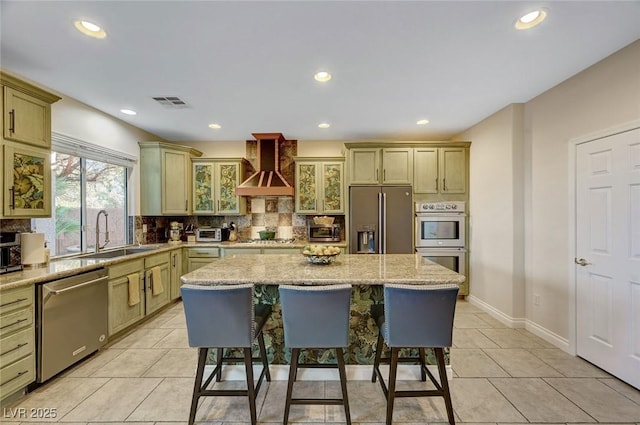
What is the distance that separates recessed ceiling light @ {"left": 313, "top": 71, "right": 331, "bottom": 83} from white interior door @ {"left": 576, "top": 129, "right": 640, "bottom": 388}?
2498 mm

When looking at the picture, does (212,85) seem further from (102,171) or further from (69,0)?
(102,171)

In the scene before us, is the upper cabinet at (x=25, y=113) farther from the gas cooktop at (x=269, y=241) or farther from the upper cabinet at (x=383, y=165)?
the upper cabinet at (x=383, y=165)

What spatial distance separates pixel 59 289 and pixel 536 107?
5.10 m

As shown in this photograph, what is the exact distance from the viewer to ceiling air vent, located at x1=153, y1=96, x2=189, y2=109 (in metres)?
3.22

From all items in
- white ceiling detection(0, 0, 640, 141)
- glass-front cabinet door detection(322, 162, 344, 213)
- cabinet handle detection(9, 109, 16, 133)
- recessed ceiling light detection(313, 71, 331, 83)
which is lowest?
glass-front cabinet door detection(322, 162, 344, 213)

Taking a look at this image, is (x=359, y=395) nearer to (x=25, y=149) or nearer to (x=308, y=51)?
(x=308, y=51)

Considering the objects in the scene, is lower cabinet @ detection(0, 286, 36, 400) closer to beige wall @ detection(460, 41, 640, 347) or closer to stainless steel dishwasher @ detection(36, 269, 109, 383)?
stainless steel dishwasher @ detection(36, 269, 109, 383)

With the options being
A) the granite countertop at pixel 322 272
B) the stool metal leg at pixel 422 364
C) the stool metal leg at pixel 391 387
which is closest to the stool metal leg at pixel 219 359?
the granite countertop at pixel 322 272

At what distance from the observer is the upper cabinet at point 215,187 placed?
4863mm

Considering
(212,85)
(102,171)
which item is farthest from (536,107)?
(102,171)

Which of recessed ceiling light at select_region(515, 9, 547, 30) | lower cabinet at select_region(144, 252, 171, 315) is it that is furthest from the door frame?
lower cabinet at select_region(144, 252, 171, 315)

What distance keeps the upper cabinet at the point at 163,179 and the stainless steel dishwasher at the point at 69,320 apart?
1872 mm

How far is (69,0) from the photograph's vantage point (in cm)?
175

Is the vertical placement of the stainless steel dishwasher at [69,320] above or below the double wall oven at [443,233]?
below
